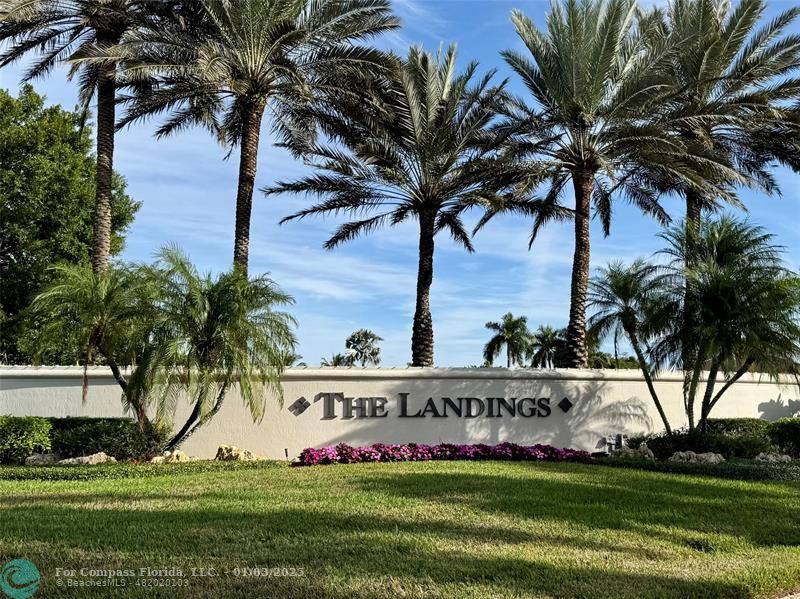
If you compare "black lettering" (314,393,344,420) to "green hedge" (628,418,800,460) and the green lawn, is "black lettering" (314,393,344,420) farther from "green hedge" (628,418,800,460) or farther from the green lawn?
"green hedge" (628,418,800,460)

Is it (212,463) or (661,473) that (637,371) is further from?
(212,463)

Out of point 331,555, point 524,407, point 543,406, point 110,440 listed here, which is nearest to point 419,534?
point 331,555

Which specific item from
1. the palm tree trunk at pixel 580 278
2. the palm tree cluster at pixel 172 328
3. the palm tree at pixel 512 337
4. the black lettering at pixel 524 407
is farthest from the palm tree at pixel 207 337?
the palm tree at pixel 512 337

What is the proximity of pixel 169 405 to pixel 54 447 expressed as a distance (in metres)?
2.49

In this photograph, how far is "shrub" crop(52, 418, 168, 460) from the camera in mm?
13992

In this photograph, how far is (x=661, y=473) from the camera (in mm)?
12734

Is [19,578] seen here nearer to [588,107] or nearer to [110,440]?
[110,440]

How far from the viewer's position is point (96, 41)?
62.7ft

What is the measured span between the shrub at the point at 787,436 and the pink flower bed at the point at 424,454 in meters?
6.36

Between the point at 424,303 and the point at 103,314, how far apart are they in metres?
8.32

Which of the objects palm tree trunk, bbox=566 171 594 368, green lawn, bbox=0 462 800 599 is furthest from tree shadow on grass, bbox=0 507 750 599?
palm tree trunk, bbox=566 171 594 368

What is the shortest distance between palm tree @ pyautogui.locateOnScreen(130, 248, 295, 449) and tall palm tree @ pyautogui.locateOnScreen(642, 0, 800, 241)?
12046 mm

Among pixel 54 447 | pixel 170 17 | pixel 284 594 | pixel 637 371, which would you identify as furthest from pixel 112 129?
pixel 284 594

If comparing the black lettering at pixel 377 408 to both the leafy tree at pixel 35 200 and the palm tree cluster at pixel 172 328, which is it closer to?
the palm tree cluster at pixel 172 328
